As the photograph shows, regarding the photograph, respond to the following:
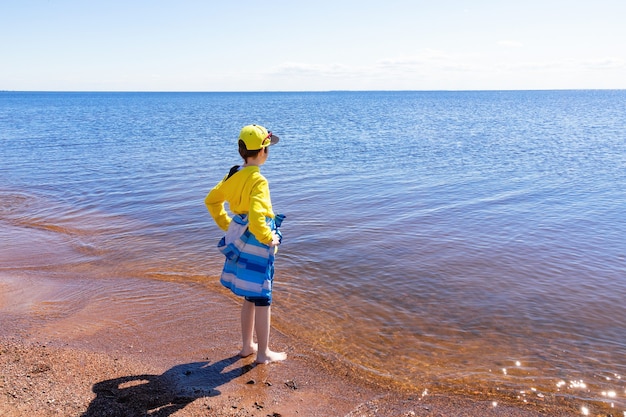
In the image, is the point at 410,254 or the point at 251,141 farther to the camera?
the point at 410,254

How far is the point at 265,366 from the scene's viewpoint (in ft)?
14.8

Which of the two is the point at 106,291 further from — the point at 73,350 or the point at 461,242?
the point at 461,242

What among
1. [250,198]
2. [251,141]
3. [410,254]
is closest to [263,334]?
[250,198]

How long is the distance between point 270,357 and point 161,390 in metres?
1.02

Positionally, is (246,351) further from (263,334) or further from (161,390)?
(161,390)

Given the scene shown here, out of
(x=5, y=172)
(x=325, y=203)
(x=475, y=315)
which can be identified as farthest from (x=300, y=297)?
(x=5, y=172)

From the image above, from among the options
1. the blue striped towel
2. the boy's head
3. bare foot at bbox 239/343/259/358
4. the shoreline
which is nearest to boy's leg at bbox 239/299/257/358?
bare foot at bbox 239/343/259/358

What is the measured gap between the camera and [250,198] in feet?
13.0

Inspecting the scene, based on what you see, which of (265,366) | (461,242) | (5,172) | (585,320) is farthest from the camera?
→ (5,172)

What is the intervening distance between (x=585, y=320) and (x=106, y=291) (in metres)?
5.79

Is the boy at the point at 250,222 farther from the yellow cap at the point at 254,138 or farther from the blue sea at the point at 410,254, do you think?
the blue sea at the point at 410,254

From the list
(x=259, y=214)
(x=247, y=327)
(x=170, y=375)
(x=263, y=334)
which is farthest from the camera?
(x=247, y=327)

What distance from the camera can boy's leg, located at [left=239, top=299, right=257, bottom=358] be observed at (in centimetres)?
450

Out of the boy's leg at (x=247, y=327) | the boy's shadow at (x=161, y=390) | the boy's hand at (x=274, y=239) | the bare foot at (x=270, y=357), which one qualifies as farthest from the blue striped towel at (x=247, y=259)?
the boy's shadow at (x=161, y=390)
